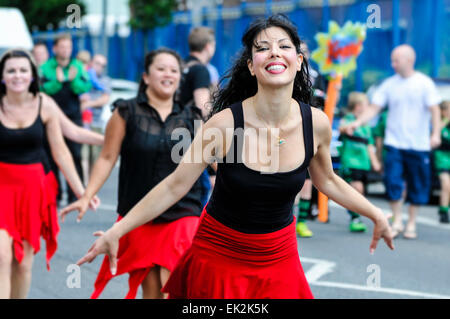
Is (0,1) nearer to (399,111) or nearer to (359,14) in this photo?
(359,14)

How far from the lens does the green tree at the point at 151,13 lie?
92.0 ft

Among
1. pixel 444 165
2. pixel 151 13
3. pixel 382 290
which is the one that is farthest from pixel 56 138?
pixel 151 13

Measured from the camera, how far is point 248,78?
3.95 m

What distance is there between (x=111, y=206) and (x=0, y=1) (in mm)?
37813

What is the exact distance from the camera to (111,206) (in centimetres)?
1123

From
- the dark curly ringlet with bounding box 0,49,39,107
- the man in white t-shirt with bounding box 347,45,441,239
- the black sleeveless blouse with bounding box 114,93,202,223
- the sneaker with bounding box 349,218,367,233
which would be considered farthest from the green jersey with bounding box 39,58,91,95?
the black sleeveless blouse with bounding box 114,93,202,223

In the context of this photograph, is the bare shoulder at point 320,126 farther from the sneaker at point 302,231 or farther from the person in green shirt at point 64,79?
the person in green shirt at point 64,79

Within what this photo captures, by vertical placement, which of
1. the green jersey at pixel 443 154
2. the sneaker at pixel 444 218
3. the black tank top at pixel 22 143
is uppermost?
the black tank top at pixel 22 143

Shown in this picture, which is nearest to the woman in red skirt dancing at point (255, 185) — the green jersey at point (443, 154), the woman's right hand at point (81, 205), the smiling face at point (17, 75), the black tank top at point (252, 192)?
the black tank top at point (252, 192)

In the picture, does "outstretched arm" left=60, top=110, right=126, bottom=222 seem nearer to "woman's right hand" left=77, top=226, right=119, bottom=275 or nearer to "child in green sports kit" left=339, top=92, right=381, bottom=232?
"woman's right hand" left=77, top=226, right=119, bottom=275

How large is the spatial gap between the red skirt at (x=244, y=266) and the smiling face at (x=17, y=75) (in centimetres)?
256

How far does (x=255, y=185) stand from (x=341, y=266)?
14.6ft

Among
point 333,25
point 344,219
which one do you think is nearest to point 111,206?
point 344,219

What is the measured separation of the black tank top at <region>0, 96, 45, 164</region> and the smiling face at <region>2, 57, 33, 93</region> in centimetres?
22
